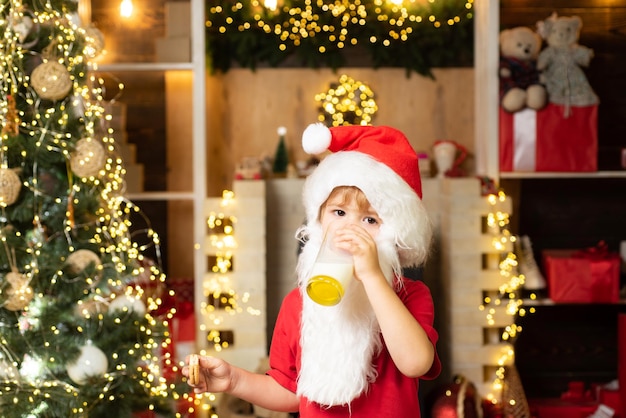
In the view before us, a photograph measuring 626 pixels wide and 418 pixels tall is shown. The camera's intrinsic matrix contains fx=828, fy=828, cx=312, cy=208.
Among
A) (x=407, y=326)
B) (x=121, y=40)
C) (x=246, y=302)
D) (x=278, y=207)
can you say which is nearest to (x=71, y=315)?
(x=246, y=302)

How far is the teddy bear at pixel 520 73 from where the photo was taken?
10.8 feet

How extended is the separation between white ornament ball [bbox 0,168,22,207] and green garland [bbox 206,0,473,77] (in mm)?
1436

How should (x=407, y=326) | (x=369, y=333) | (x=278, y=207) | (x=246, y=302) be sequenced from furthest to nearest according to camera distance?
1. (x=278, y=207)
2. (x=246, y=302)
3. (x=369, y=333)
4. (x=407, y=326)

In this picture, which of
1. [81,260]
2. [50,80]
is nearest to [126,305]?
[81,260]

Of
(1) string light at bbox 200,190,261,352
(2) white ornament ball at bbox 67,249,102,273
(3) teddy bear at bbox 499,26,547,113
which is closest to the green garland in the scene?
(3) teddy bear at bbox 499,26,547,113

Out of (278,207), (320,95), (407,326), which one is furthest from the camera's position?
(320,95)

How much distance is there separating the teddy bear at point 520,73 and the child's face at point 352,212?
200 cm

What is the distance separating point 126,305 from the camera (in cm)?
257

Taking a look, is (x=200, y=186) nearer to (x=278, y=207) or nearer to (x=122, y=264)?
(x=278, y=207)

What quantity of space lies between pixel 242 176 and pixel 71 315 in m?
1.03

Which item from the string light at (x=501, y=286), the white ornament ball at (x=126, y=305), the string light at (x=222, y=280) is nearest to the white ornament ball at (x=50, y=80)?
the white ornament ball at (x=126, y=305)

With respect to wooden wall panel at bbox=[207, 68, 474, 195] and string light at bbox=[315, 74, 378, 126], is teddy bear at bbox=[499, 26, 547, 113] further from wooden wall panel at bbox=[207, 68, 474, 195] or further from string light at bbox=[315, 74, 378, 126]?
string light at bbox=[315, 74, 378, 126]

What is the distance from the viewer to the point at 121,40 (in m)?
3.86

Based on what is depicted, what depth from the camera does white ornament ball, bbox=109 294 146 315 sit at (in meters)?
2.55
